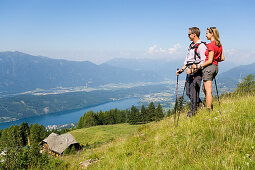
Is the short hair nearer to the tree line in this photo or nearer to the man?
the man

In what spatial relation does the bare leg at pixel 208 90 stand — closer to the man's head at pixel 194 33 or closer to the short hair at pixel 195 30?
the man's head at pixel 194 33

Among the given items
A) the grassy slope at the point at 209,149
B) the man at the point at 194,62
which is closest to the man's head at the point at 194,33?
the man at the point at 194,62

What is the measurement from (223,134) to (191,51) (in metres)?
3.69

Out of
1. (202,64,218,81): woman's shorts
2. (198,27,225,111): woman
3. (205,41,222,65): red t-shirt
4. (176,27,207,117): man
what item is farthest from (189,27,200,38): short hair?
(202,64,218,81): woman's shorts

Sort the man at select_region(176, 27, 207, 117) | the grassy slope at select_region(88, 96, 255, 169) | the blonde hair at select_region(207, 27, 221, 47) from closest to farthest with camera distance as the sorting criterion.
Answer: the grassy slope at select_region(88, 96, 255, 169) < the blonde hair at select_region(207, 27, 221, 47) < the man at select_region(176, 27, 207, 117)

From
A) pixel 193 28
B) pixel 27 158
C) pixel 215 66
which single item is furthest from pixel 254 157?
pixel 27 158

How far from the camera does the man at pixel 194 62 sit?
5695mm

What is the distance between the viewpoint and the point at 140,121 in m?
68.8

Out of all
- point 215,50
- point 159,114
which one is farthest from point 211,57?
point 159,114

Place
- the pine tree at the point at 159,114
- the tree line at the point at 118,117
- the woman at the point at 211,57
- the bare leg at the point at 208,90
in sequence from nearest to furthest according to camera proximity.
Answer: the woman at the point at 211,57, the bare leg at the point at 208,90, the pine tree at the point at 159,114, the tree line at the point at 118,117

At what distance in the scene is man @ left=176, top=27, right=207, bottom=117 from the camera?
5695mm

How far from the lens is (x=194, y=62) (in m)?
5.92

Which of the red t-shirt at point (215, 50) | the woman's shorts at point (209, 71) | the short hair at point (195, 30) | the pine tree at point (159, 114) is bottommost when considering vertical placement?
the pine tree at point (159, 114)

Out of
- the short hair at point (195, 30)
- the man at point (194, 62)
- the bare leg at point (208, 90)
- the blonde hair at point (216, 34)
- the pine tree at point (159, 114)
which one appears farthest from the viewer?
the pine tree at point (159, 114)
